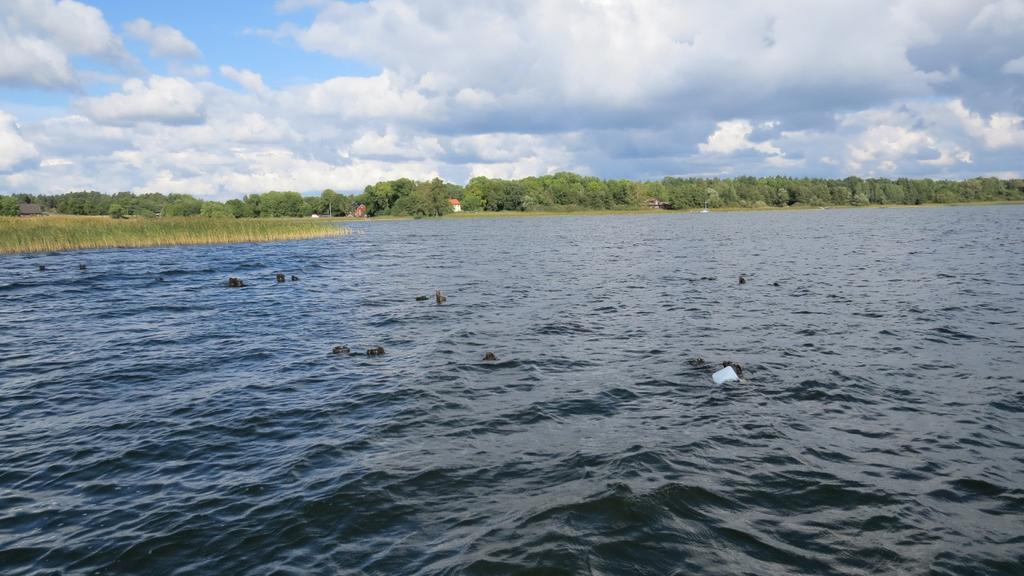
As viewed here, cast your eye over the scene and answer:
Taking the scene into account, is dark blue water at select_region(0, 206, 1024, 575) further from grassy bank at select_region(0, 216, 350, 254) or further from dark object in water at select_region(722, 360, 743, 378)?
grassy bank at select_region(0, 216, 350, 254)

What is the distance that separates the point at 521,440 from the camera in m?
11.2

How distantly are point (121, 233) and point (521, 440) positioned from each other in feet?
205

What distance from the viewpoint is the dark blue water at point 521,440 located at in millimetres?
7617

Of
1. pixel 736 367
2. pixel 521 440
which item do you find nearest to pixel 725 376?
pixel 736 367

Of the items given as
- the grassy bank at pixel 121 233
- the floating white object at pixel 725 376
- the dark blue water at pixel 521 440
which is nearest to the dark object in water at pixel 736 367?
the floating white object at pixel 725 376

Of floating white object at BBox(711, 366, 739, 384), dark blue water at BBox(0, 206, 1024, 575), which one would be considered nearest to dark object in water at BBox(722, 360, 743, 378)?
floating white object at BBox(711, 366, 739, 384)

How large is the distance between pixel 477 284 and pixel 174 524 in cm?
2608

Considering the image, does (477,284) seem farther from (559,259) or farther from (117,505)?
(117,505)

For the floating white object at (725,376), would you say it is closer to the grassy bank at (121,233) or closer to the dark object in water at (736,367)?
the dark object in water at (736,367)

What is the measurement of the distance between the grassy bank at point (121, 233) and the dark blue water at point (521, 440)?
109 feet

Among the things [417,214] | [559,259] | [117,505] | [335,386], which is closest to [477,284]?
[559,259]

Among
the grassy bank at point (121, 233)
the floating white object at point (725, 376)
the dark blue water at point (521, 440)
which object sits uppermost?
the grassy bank at point (121, 233)

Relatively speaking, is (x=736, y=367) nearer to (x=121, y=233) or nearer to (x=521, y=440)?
(x=521, y=440)

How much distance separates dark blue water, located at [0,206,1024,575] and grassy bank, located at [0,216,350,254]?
33255 mm
